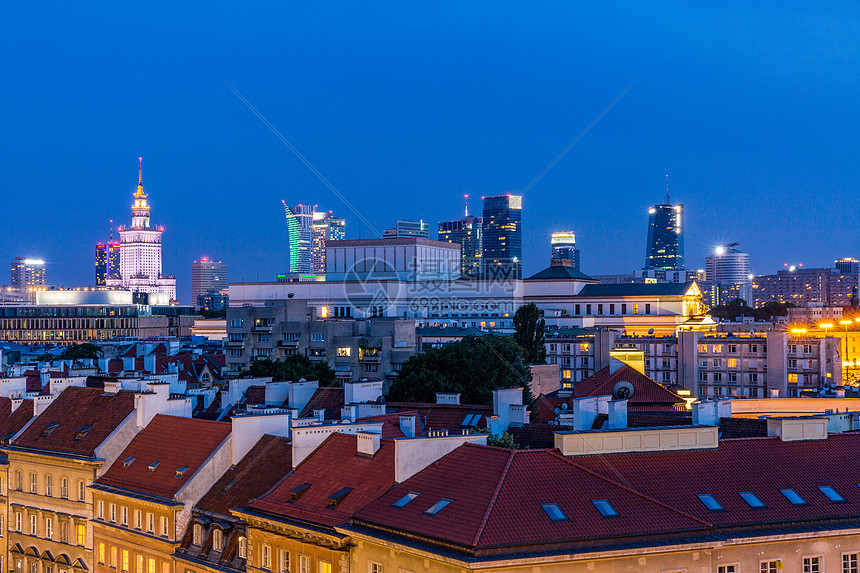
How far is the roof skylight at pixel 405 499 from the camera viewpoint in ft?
104

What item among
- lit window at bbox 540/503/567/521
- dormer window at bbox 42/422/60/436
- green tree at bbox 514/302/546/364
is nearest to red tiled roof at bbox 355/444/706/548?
lit window at bbox 540/503/567/521

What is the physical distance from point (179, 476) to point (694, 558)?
22.1 metres

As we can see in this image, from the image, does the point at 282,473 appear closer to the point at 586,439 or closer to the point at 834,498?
the point at 586,439

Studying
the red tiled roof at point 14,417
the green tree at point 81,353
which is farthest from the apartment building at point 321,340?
the red tiled roof at point 14,417

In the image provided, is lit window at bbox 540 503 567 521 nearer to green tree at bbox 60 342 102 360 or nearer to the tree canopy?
the tree canopy

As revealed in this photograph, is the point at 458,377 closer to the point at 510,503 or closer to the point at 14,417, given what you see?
the point at 14,417

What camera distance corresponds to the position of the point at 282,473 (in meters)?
39.3

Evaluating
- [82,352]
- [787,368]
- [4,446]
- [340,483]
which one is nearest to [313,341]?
[82,352]

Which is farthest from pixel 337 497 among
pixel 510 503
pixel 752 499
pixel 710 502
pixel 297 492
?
pixel 752 499

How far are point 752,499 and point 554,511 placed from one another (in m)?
7.19

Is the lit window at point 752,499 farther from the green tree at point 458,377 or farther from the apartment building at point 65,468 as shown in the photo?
the green tree at point 458,377

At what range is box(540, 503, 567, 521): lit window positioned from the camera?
29237mm

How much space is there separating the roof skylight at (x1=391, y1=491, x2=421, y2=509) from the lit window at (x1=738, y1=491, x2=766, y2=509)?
1010cm

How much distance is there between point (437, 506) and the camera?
3050 cm
